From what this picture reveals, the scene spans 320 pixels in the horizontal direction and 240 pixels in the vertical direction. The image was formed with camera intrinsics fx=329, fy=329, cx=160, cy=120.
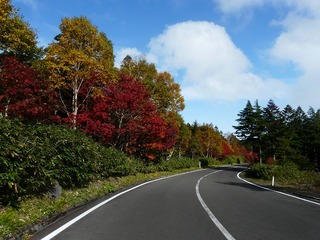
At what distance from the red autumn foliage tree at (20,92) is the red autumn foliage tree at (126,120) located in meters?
4.64

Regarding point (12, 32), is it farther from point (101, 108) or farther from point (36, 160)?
point (36, 160)

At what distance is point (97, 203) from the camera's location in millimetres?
10898

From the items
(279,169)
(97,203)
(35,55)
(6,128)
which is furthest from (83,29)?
(279,169)

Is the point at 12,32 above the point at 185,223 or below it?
above

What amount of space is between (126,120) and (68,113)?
6293 millimetres

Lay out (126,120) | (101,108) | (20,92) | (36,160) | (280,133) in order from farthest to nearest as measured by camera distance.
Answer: (280,133), (126,120), (101,108), (20,92), (36,160)

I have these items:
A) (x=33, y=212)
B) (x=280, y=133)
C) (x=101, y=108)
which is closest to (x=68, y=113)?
(x=101, y=108)

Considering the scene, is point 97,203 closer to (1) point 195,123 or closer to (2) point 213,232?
(2) point 213,232

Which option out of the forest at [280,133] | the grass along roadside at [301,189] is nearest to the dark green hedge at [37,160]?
the grass along roadside at [301,189]

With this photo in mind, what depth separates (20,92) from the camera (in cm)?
1734

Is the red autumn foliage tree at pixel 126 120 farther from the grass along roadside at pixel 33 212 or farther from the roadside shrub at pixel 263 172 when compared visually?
the grass along roadside at pixel 33 212

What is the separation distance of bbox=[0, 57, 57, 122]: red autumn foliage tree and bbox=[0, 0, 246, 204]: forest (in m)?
0.05

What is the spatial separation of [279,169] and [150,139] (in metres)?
12.8

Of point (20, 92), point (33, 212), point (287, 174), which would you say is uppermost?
point (20, 92)
